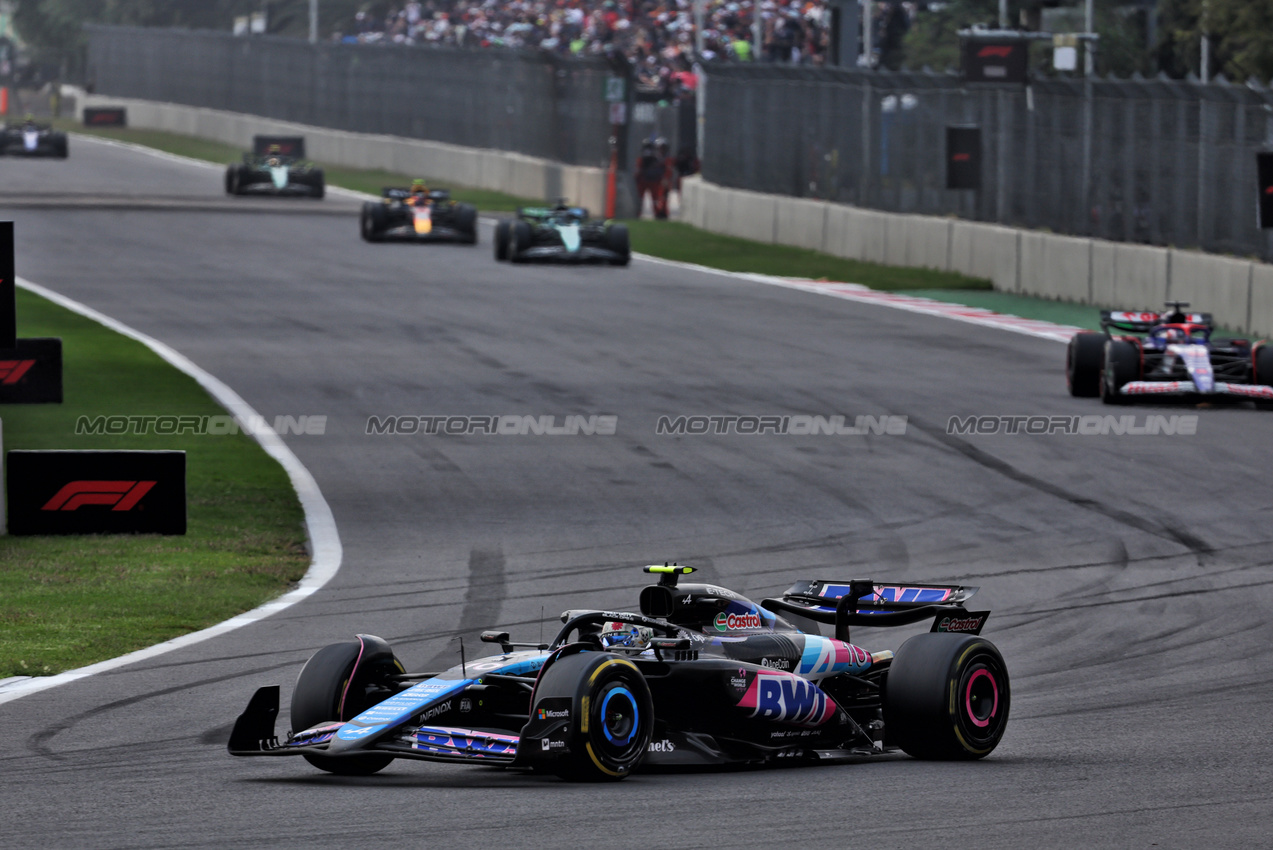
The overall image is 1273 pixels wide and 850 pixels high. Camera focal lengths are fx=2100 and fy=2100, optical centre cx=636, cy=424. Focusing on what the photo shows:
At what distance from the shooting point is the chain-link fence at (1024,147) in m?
26.6

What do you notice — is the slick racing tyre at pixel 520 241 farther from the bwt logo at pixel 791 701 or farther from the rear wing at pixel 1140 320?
the bwt logo at pixel 791 701

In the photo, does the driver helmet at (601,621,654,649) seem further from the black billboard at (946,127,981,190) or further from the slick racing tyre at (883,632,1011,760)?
the black billboard at (946,127,981,190)

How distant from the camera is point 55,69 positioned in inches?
4508

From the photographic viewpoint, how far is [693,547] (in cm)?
1344

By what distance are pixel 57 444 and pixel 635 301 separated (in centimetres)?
1325

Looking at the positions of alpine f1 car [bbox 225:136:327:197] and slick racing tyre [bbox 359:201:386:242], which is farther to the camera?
alpine f1 car [bbox 225:136:327:197]

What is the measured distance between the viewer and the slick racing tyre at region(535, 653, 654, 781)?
7238 mm

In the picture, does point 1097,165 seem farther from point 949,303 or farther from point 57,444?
point 57,444

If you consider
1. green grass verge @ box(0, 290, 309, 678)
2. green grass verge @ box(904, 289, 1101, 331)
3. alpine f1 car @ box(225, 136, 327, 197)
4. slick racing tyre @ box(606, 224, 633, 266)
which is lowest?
green grass verge @ box(0, 290, 309, 678)

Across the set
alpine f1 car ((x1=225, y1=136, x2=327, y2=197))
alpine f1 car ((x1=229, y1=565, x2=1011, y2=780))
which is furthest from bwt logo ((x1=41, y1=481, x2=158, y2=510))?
alpine f1 car ((x1=225, y1=136, x2=327, y2=197))

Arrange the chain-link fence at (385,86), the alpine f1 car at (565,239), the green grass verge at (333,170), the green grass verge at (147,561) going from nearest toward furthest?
the green grass verge at (147,561)
the alpine f1 car at (565,239)
the chain-link fence at (385,86)
the green grass verge at (333,170)
